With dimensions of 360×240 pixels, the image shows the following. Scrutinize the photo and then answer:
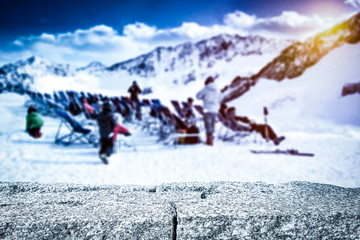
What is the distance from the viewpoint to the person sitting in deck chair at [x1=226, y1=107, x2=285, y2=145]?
4969 millimetres

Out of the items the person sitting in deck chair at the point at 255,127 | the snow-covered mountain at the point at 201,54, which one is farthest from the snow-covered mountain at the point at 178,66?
the person sitting in deck chair at the point at 255,127

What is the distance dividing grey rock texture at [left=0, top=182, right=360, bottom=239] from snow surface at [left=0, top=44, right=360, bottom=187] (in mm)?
1093

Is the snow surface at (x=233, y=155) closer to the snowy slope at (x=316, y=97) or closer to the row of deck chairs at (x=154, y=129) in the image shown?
the snowy slope at (x=316, y=97)

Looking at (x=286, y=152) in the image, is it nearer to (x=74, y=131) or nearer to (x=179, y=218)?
(x=74, y=131)

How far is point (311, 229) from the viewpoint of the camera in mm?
810

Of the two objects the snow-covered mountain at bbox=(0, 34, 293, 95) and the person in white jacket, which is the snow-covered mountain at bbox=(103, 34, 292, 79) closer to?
the snow-covered mountain at bbox=(0, 34, 293, 95)

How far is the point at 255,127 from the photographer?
5129 mm

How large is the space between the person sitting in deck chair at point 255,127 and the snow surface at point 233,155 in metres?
0.17

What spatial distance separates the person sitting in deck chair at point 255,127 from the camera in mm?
4969

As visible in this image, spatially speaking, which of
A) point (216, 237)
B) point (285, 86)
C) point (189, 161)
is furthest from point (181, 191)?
point (285, 86)

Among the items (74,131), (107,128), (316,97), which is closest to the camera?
(107,128)

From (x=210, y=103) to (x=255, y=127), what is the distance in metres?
1.03

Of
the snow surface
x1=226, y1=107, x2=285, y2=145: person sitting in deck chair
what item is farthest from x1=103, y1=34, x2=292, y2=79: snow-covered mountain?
x1=226, y1=107, x2=285, y2=145: person sitting in deck chair

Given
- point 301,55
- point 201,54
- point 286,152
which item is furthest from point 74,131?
point 201,54
